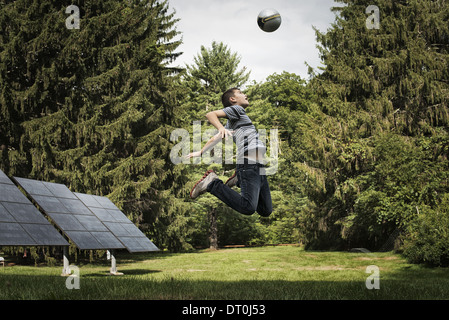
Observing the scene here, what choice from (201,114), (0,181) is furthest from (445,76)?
(0,181)

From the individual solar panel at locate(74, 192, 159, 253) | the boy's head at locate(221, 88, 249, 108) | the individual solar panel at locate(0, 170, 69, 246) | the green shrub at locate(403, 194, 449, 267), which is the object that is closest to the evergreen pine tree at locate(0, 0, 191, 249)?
the individual solar panel at locate(74, 192, 159, 253)

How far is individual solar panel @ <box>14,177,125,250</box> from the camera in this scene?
389 inches

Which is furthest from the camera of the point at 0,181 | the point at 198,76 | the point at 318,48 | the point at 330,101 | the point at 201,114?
the point at 198,76

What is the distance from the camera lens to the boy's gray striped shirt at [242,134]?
5008 mm

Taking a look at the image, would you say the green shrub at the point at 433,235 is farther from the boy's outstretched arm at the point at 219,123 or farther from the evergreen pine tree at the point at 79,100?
the evergreen pine tree at the point at 79,100

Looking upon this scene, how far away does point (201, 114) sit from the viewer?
2919 centimetres

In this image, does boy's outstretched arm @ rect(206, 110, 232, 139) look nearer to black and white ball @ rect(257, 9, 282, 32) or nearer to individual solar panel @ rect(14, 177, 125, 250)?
black and white ball @ rect(257, 9, 282, 32)

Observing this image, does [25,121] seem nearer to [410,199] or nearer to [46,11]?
[46,11]

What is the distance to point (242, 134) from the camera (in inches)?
198

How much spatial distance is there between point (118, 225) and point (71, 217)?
172 centimetres

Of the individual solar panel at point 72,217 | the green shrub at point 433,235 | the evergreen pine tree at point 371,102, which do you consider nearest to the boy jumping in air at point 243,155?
the individual solar panel at point 72,217

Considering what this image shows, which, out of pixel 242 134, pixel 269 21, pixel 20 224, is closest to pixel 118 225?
pixel 20 224

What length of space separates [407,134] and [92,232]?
55.4 ft

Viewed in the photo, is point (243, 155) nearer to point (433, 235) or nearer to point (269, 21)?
point (269, 21)
